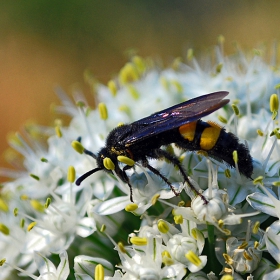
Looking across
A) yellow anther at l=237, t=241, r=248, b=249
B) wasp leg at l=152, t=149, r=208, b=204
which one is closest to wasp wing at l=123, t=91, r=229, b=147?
wasp leg at l=152, t=149, r=208, b=204

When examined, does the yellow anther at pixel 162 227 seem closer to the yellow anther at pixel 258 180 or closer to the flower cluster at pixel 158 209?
the flower cluster at pixel 158 209

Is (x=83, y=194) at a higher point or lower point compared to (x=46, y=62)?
lower

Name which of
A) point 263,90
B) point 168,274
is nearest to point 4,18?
point 263,90

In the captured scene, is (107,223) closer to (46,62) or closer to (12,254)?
(12,254)

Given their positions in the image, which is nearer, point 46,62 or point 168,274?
point 168,274

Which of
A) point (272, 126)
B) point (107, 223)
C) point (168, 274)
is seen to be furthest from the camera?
point (272, 126)

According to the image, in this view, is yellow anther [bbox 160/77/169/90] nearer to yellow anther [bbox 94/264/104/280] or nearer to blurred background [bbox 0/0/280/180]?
yellow anther [bbox 94/264/104/280]

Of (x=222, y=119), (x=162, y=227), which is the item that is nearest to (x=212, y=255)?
(x=162, y=227)
